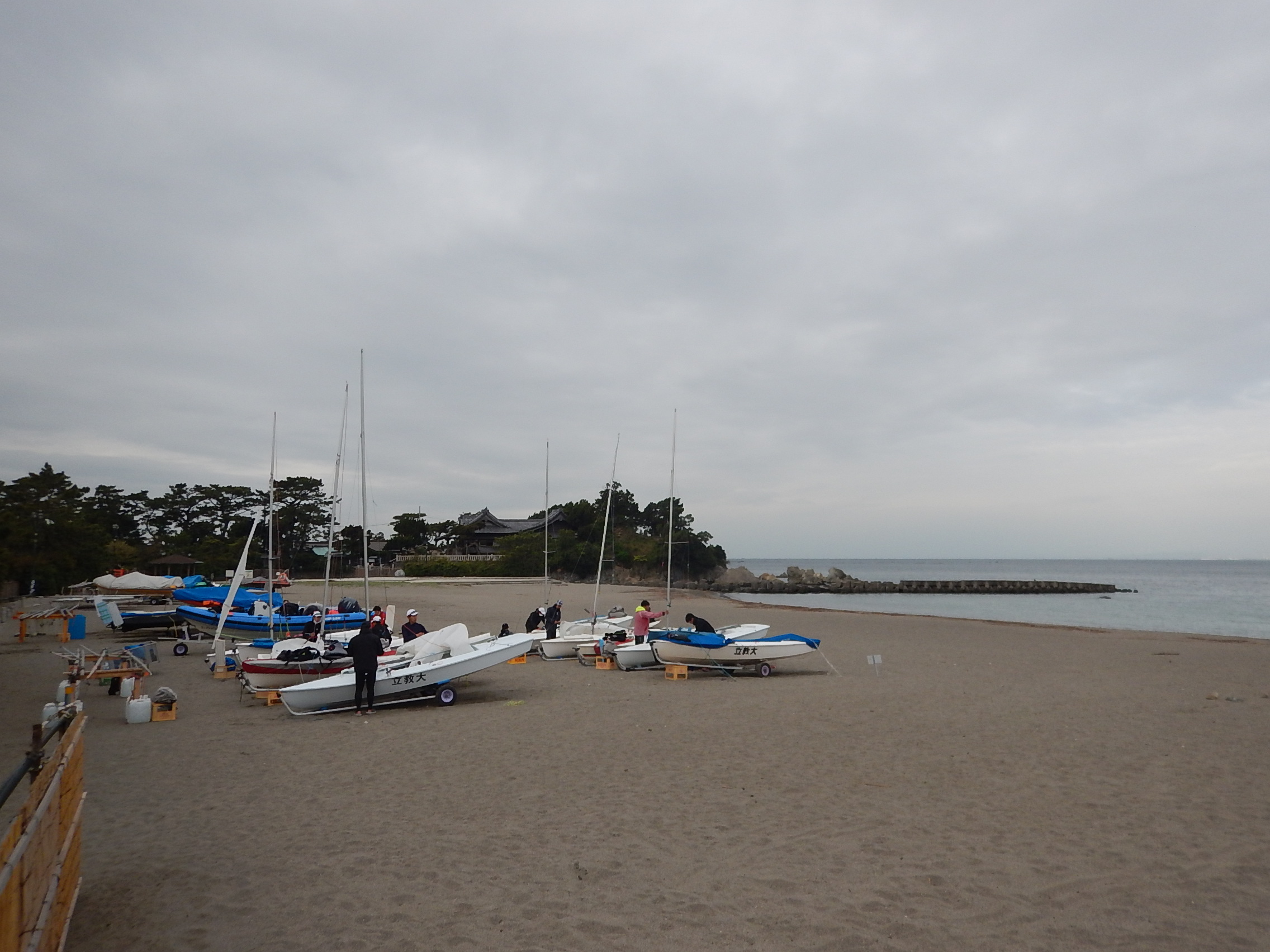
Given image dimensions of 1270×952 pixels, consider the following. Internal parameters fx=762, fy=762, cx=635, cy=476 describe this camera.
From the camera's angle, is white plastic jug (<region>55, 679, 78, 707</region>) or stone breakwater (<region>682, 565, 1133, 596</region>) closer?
white plastic jug (<region>55, 679, 78, 707</region>)

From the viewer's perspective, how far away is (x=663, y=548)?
69.7 metres

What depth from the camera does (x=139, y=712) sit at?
10719 mm

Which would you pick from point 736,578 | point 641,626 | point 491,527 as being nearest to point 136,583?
point 641,626

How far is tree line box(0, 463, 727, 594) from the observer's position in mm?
35094

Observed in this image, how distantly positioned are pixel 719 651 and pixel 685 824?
8.80 m

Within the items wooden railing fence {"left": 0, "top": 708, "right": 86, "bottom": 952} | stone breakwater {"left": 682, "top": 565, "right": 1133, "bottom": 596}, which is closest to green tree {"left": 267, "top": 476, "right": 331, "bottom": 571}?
stone breakwater {"left": 682, "top": 565, "right": 1133, "bottom": 596}

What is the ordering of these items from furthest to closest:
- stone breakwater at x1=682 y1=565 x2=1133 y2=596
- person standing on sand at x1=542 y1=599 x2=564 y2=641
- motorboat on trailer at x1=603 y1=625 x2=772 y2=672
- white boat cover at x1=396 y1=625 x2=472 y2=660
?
stone breakwater at x1=682 y1=565 x2=1133 y2=596 → person standing on sand at x1=542 y1=599 x2=564 y2=641 → motorboat on trailer at x1=603 y1=625 x2=772 y2=672 → white boat cover at x1=396 y1=625 x2=472 y2=660

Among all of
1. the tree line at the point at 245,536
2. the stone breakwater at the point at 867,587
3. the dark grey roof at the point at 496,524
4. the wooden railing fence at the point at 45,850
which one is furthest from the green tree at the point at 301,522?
the wooden railing fence at the point at 45,850

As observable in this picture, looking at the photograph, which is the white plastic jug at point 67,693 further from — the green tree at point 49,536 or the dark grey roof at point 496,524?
the dark grey roof at point 496,524

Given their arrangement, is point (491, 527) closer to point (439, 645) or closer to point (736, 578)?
point (736, 578)

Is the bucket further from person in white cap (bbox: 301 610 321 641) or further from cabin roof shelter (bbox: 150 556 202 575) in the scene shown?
cabin roof shelter (bbox: 150 556 202 575)

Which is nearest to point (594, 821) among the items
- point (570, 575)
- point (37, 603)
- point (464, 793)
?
point (464, 793)

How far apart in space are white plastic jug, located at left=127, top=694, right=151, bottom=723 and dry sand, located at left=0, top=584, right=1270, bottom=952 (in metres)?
0.23

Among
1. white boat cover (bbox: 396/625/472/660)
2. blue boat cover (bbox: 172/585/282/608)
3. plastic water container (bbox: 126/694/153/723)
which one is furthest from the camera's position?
blue boat cover (bbox: 172/585/282/608)
